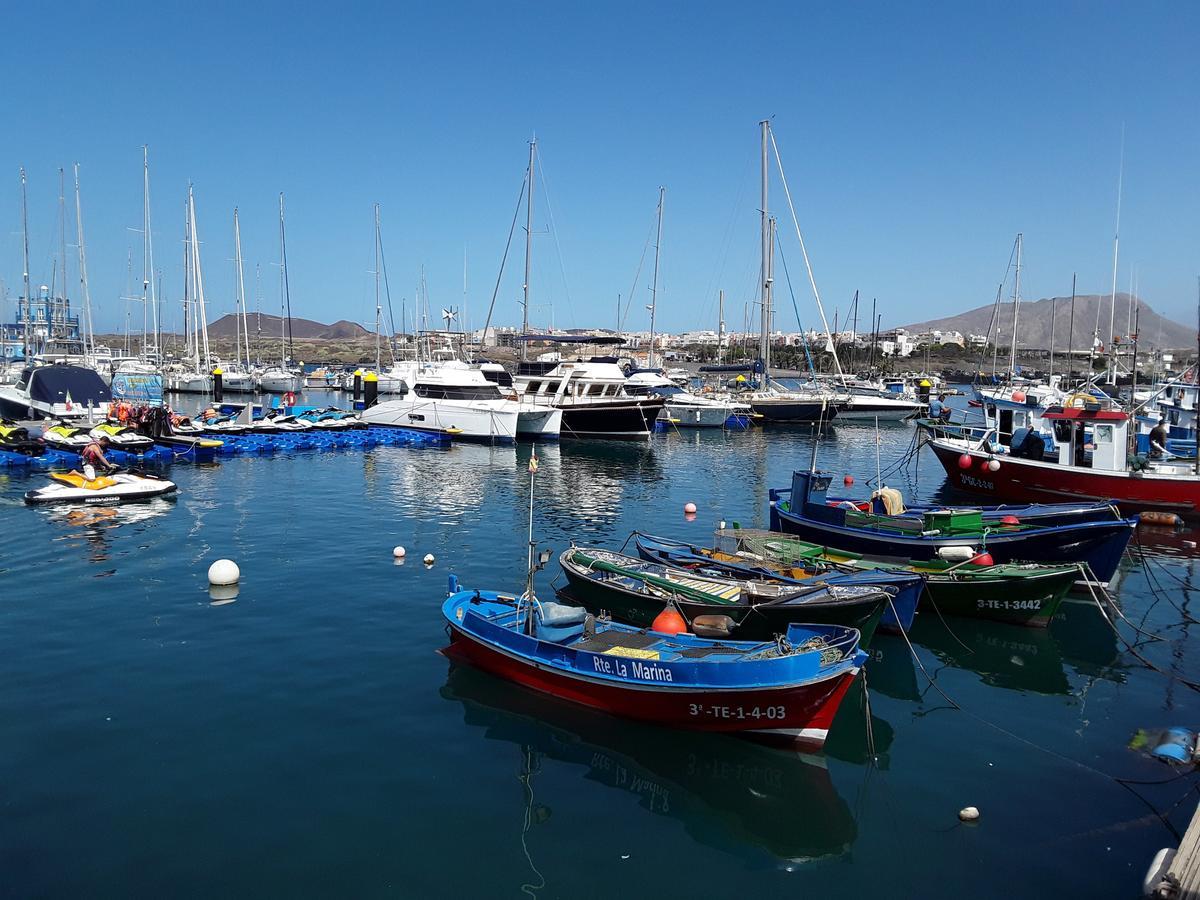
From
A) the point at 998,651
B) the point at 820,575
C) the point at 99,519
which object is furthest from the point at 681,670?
the point at 99,519

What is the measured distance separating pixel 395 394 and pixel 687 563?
58.7 metres

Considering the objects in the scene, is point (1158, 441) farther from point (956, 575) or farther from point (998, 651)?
point (998, 651)

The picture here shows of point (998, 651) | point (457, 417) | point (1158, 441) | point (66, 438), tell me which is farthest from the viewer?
point (457, 417)

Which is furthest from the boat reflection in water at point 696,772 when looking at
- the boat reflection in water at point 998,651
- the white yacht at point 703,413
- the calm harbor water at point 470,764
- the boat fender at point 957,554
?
the white yacht at point 703,413

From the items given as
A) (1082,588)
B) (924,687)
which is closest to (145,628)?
(924,687)

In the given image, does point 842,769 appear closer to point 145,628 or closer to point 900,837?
point 900,837

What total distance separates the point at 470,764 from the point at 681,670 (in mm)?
3054

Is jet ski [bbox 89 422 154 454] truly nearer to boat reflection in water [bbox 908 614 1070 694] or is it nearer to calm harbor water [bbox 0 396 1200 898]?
calm harbor water [bbox 0 396 1200 898]

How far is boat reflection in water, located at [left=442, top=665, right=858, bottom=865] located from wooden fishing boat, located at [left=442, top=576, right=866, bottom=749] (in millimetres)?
261

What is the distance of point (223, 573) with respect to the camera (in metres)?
17.8

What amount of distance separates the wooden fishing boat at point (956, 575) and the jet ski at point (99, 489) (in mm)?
18385

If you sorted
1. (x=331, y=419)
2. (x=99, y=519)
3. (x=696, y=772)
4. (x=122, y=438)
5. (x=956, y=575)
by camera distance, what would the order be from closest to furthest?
(x=696, y=772) < (x=956, y=575) < (x=99, y=519) < (x=122, y=438) < (x=331, y=419)

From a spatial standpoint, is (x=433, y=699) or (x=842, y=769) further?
(x=433, y=699)

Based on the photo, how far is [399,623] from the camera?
52.2ft
